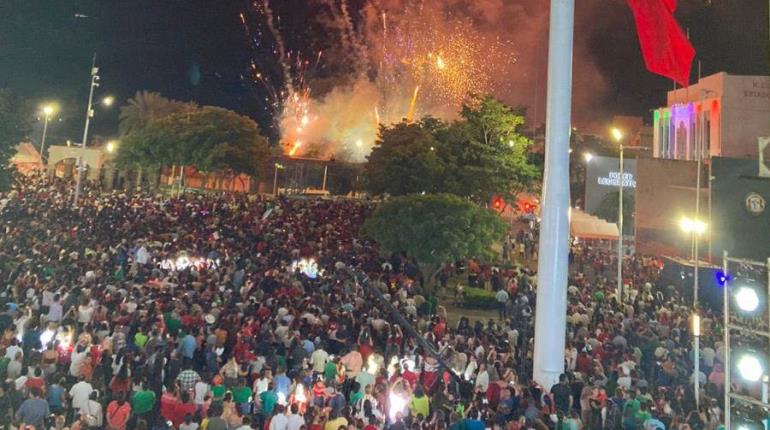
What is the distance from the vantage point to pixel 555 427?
8328 mm

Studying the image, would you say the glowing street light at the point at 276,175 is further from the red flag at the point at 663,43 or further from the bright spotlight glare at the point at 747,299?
the bright spotlight glare at the point at 747,299

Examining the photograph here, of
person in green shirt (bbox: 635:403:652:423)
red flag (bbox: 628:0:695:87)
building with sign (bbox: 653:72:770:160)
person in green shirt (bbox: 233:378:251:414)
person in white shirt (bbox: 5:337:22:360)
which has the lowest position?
person in green shirt (bbox: 233:378:251:414)

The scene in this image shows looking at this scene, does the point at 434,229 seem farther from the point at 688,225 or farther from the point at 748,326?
the point at 748,326

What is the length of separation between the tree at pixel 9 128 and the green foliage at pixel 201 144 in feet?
63.1

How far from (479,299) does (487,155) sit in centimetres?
1448

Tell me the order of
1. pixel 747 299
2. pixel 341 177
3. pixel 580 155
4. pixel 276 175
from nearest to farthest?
pixel 747 299
pixel 276 175
pixel 341 177
pixel 580 155

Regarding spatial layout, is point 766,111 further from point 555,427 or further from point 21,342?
point 21,342

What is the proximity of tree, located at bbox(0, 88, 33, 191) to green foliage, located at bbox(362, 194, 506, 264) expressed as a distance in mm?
14431

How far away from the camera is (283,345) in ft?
37.2

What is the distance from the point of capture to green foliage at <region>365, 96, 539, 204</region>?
3406cm

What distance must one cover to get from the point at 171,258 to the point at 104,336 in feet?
27.4

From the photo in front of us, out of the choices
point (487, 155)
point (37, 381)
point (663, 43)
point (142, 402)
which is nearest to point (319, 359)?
point (142, 402)

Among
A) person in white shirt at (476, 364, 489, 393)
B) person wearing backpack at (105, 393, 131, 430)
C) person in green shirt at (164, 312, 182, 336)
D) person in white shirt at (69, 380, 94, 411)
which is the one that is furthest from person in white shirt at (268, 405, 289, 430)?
person in green shirt at (164, 312, 182, 336)

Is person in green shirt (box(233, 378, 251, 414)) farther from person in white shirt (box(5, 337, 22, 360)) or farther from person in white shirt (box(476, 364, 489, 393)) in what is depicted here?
person in white shirt (box(476, 364, 489, 393))
